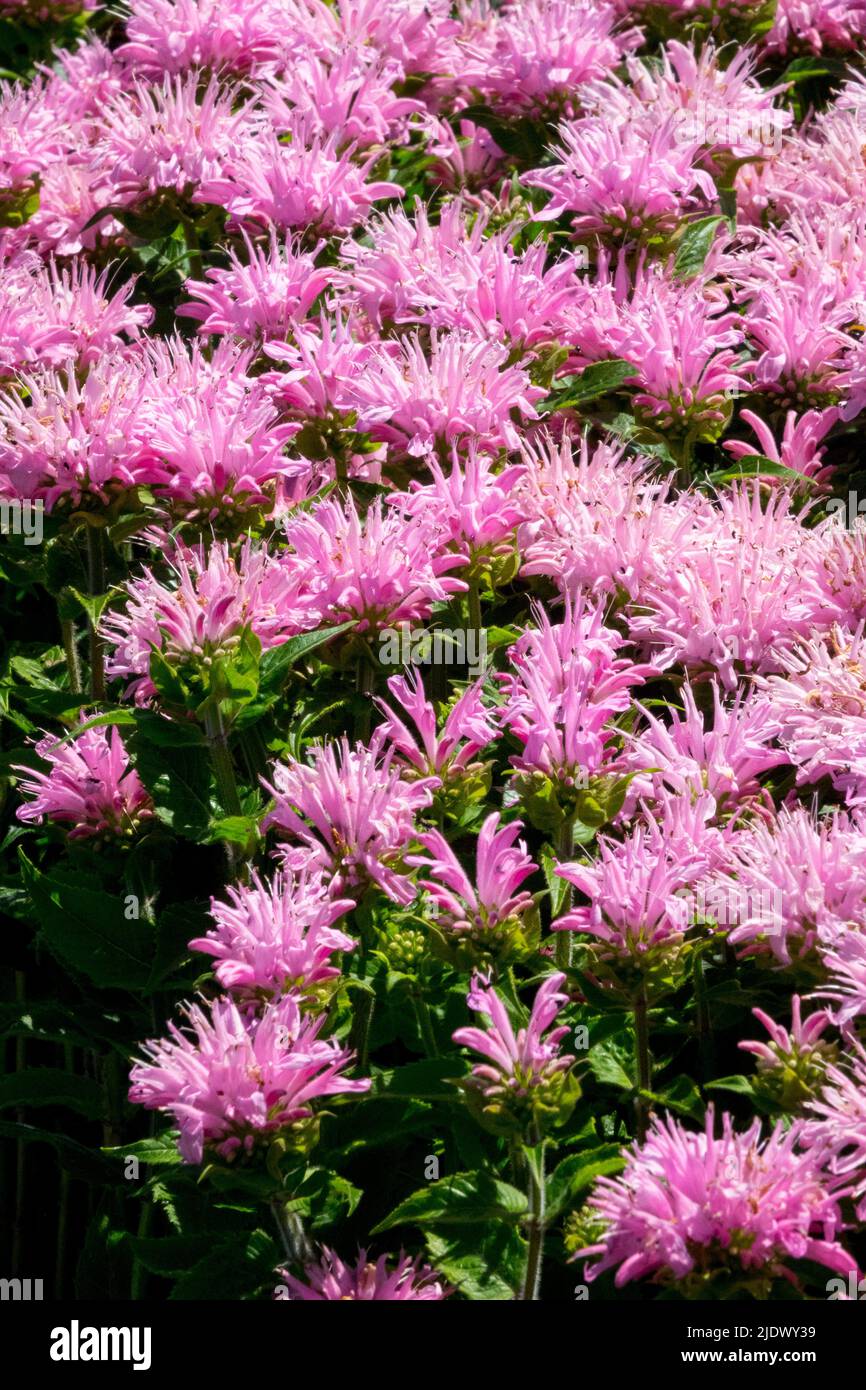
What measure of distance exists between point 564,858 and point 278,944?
39 centimetres

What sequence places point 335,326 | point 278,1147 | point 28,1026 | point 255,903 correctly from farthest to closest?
1. point 335,326
2. point 28,1026
3. point 255,903
4. point 278,1147

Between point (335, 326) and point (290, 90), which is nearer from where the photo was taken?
point (335, 326)

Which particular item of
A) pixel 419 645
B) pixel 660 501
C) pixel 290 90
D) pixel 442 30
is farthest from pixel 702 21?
pixel 419 645

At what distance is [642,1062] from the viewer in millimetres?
2037

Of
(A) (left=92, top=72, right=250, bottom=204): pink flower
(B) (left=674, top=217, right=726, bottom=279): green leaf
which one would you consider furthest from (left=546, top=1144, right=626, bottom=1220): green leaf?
(A) (left=92, top=72, right=250, bottom=204): pink flower

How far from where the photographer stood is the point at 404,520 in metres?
2.55

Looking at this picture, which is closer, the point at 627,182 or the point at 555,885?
the point at 555,885

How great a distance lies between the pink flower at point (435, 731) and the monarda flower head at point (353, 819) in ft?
0.31

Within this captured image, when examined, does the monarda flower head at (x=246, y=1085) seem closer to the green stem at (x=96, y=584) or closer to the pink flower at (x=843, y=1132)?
the pink flower at (x=843, y=1132)

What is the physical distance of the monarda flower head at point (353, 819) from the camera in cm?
206

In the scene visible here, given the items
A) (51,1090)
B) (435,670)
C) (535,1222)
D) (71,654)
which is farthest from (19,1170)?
(535,1222)

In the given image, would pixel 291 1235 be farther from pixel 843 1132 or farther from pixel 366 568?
pixel 366 568
